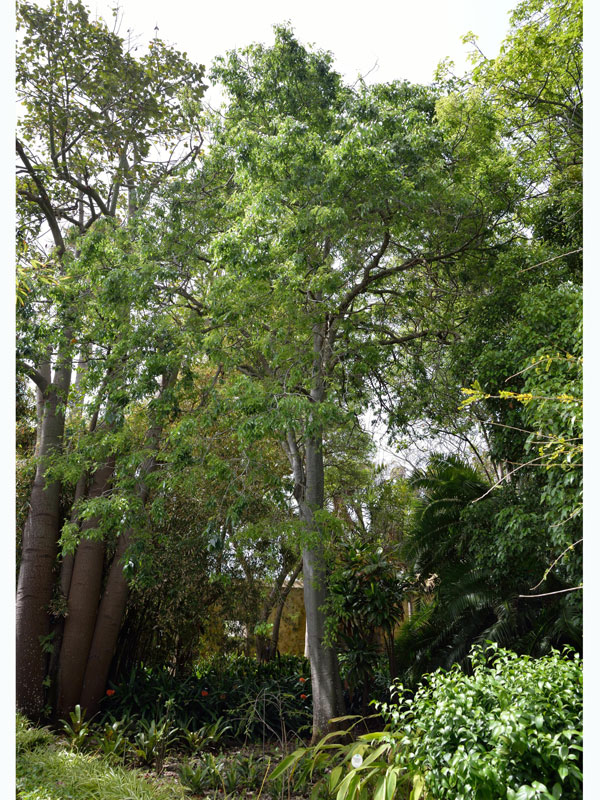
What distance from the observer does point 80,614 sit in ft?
23.4

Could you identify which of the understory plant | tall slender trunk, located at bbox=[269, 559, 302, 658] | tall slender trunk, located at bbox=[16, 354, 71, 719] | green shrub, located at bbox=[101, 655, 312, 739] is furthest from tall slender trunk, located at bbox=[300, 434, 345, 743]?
tall slender trunk, located at bbox=[269, 559, 302, 658]

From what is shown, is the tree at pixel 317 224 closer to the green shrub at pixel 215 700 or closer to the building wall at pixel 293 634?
the green shrub at pixel 215 700

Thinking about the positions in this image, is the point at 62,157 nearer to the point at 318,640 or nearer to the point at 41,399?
the point at 41,399

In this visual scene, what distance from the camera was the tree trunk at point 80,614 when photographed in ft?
22.8

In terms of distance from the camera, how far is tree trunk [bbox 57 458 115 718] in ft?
22.8

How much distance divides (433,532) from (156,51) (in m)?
6.42

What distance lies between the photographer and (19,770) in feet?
15.7

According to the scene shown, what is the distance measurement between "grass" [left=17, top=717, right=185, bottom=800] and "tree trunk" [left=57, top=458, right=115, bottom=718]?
59.5 inches

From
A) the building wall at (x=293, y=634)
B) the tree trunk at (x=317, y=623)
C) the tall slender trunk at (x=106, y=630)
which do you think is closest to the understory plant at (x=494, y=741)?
the tree trunk at (x=317, y=623)

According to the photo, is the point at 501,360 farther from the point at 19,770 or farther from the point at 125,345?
the point at 19,770

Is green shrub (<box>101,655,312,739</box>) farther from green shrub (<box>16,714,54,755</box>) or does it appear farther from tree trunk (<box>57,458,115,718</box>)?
green shrub (<box>16,714,54,755</box>)

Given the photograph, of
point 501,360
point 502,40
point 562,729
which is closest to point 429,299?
point 501,360

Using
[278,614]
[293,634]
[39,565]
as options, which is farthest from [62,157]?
[293,634]

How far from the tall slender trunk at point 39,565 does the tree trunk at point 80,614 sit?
0.22 meters
